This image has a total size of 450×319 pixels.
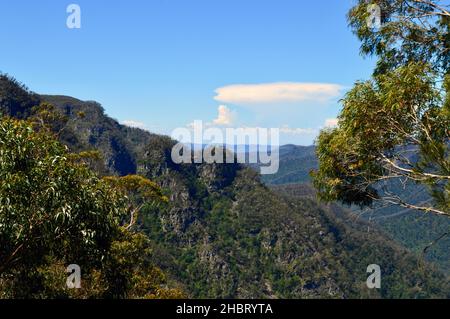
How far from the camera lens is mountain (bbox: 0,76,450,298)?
12575 cm

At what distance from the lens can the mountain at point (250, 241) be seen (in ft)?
413

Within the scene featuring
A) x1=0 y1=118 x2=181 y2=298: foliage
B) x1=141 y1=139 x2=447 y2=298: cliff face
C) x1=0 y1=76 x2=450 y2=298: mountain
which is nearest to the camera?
x1=0 y1=118 x2=181 y2=298: foliage

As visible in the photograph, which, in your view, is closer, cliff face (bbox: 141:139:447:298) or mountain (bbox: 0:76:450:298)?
mountain (bbox: 0:76:450:298)

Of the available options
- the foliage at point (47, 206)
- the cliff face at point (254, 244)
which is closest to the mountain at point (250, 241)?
the cliff face at point (254, 244)

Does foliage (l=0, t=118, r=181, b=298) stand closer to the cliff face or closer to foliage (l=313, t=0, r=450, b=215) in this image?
foliage (l=313, t=0, r=450, b=215)

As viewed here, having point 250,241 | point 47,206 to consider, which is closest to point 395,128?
point 47,206

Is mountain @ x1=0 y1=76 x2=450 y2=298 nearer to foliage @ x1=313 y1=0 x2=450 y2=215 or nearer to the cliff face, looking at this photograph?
the cliff face

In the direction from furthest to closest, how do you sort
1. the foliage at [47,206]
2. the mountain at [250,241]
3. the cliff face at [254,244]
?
the cliff face at [254,244]
the mountain at [250,241]
the foliage at [47,206]

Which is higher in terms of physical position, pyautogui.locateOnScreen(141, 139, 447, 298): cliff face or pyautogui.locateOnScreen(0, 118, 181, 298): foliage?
pyautogui.locateOnScreen(0, 118, 181, 298): foliage

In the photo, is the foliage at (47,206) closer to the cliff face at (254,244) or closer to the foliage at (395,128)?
the foliage at (395,128)

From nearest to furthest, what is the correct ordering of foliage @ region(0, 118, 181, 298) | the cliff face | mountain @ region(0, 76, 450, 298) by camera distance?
foliage @ region(0, 118, 181, 298), mountain @ region(0, 76, 450, 298), the cliff face

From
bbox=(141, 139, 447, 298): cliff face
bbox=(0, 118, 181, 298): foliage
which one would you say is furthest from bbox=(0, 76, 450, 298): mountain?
bbox=(0, 118, 181, 298): foliage
